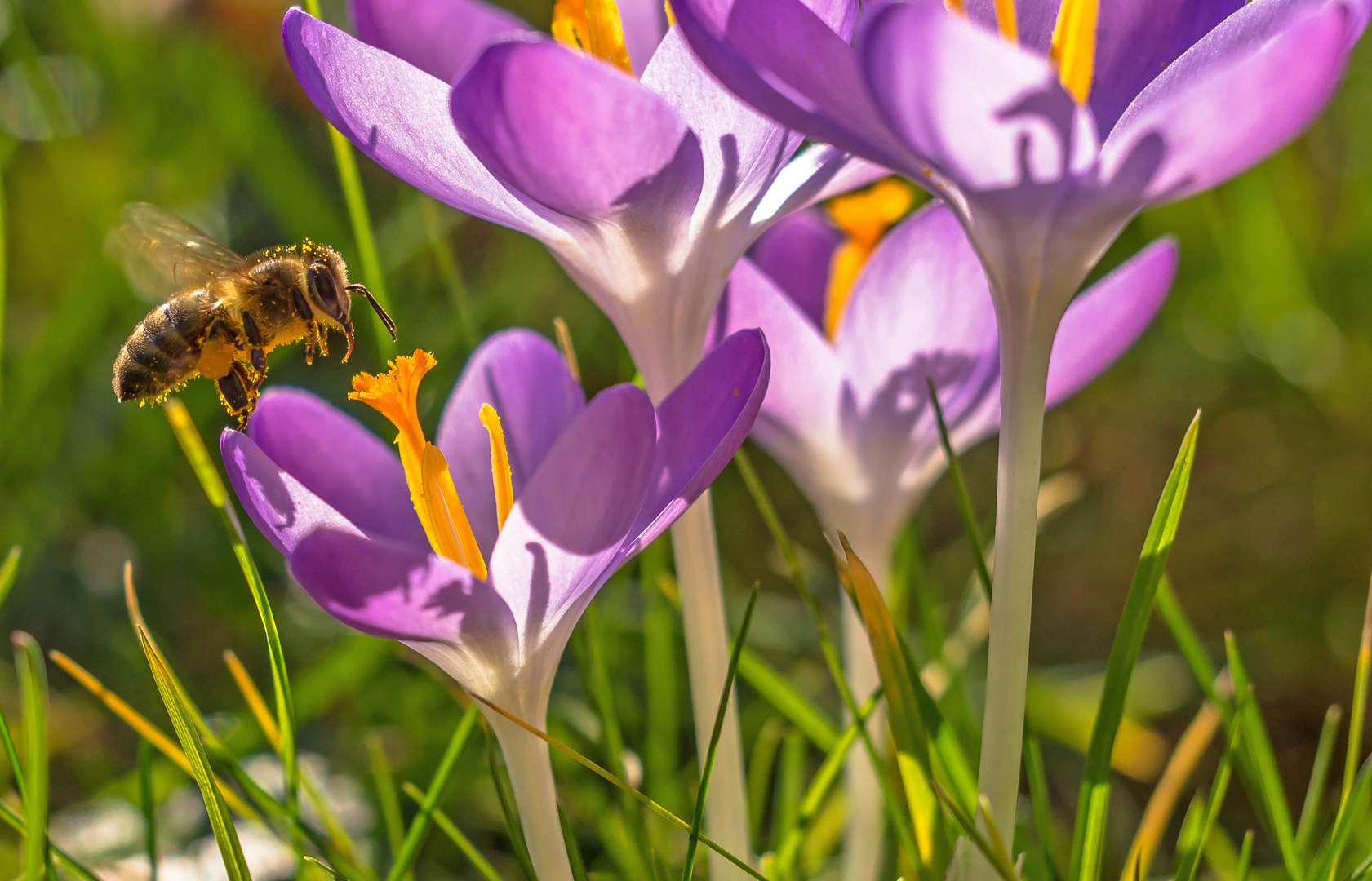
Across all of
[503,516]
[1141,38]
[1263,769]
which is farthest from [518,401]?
[1263,769]

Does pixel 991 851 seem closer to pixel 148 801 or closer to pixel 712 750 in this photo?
pixel 712 750

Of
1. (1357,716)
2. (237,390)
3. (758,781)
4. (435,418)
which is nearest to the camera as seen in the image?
(1357,716)

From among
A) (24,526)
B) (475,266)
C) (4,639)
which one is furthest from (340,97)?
(475,266)

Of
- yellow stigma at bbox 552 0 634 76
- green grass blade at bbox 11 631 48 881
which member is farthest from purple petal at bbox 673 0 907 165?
green grass blade at bbox 11 631 48 881

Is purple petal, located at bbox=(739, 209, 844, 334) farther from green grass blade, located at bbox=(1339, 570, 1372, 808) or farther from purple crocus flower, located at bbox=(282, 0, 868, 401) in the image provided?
green grass blade, located at bbox=(1339, 570, 1372, 808)

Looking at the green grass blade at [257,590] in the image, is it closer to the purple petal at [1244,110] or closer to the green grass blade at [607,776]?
the green grass blade at [607,776]

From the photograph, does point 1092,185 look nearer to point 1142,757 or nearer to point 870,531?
point 870,531
